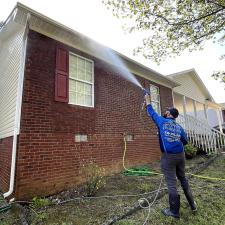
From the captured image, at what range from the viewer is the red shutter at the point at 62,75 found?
242 inches

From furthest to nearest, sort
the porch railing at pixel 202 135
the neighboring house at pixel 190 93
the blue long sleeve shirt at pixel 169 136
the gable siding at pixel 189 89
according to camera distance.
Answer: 1. the gable siding at pixel 189 89
2. the neighboring house at pixel 190 93
3. the porch railing at pixel 202 135
4. the blue long sleeve shirt at pixel 169 136

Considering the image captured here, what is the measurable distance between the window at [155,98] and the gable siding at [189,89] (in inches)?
139

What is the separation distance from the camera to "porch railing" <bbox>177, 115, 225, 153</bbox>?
1202cm

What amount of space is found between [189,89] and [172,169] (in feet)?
46.2

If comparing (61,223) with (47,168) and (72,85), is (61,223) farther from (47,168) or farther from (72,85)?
(72,85)

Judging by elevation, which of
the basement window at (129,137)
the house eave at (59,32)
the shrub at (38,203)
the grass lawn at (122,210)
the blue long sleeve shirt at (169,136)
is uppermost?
the house eave at (59,32)

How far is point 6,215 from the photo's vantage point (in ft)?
14.3

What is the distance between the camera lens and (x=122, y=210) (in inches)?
164

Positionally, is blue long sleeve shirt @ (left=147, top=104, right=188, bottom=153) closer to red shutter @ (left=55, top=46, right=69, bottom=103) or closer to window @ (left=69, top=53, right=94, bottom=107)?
red shutter @ (left=55, top=46, right=69, bottom=103)

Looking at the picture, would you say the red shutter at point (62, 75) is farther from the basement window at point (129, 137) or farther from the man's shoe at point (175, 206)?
the man's shoe at point (175, 206)

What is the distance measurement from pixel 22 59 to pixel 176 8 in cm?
682

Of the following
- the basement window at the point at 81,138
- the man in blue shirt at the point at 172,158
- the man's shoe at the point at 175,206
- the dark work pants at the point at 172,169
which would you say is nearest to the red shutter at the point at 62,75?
the basement window at the point at 81,138

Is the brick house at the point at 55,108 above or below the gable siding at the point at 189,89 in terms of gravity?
below

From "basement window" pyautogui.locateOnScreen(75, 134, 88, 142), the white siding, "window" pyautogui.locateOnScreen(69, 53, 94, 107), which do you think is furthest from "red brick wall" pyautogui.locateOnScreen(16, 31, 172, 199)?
the white siding
